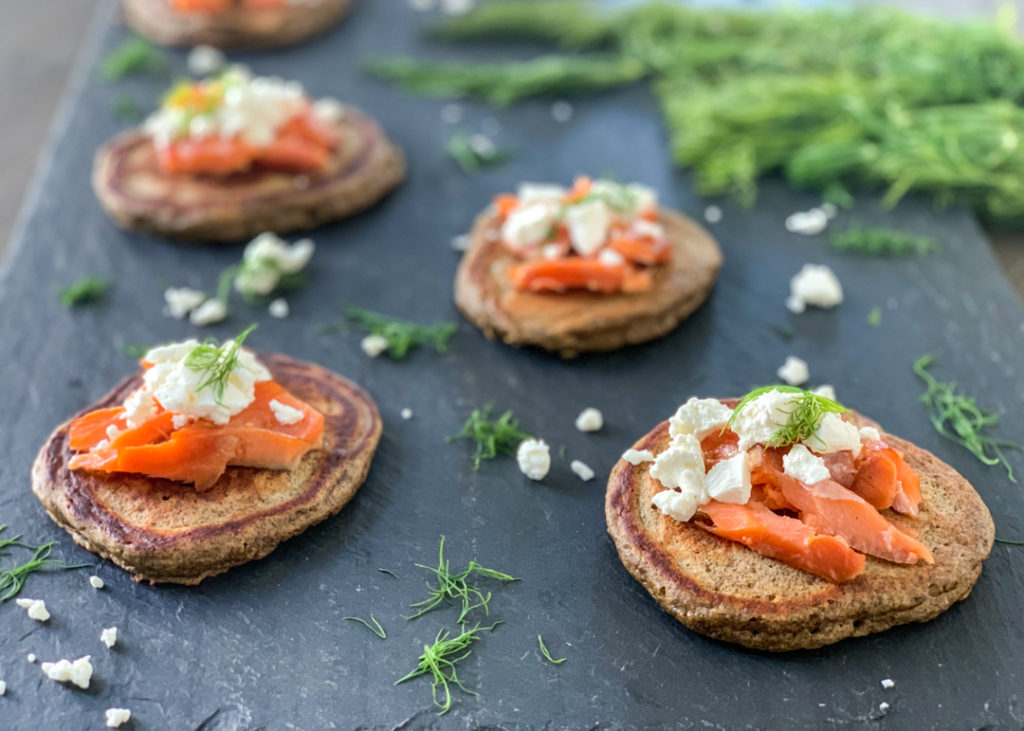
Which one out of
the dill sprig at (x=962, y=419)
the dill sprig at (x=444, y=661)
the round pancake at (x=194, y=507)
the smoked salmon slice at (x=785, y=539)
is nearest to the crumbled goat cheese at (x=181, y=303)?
the round pancake at (x=194, y=507)

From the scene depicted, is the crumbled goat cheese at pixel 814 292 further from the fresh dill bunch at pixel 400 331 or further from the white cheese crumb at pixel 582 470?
the fresh dill bunch at pixel 400 331

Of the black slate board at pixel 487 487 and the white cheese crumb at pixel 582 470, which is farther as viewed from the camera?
the white cheese crumb at pixel 582 470

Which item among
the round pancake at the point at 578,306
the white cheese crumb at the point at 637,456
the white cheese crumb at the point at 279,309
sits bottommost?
the white cheese crumb at the point at 279,309

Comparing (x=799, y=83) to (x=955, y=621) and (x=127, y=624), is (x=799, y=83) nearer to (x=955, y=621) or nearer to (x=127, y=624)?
(x=955, y=621)

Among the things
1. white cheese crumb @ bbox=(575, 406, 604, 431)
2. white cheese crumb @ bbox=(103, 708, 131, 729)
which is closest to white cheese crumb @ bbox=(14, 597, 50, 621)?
white cheese crumb @ bbox=(103, 708, 131, 729)

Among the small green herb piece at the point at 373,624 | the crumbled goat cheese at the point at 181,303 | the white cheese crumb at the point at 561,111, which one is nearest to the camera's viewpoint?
the small green herb piece at the point at 373,624

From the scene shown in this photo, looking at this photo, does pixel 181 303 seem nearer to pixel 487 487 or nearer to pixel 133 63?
pixel 487 487

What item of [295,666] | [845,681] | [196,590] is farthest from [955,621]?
[196,590]
